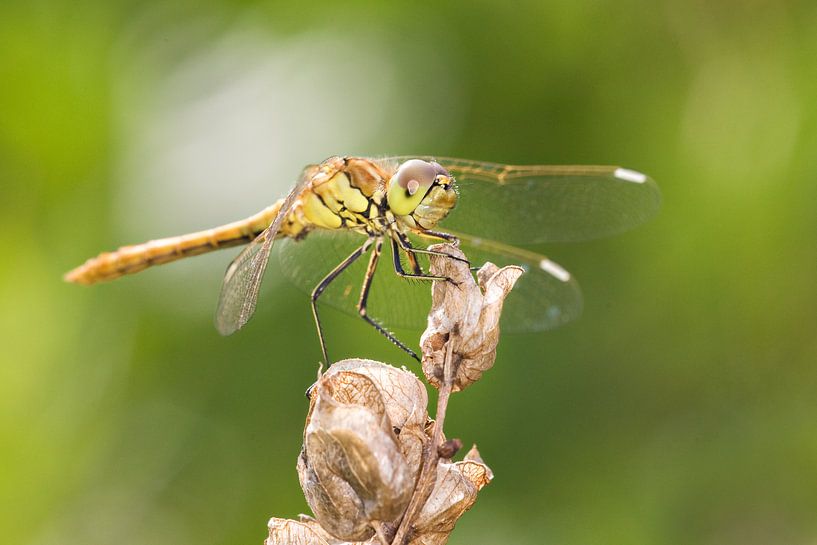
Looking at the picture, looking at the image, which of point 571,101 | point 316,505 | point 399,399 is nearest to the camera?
point 316,505

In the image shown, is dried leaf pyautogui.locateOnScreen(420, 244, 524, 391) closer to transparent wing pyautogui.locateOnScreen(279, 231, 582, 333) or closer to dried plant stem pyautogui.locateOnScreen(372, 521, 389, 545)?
dried plant stem pyautogui.locateOnScreen(372, 521, 389, 545)

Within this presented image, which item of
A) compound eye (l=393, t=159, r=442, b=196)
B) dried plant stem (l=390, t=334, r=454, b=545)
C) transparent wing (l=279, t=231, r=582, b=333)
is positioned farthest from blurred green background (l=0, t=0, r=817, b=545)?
dried plant stem (l=390, t=334, r=454, b=545)

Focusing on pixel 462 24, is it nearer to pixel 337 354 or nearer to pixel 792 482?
pixel 337 354

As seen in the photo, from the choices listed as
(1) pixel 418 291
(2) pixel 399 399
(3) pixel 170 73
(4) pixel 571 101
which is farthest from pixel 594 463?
(3) pixel 170 73

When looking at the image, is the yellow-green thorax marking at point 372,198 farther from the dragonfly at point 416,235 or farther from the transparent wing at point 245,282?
the transparent wing at point 245,282

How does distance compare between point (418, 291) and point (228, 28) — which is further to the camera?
point (228, 28)

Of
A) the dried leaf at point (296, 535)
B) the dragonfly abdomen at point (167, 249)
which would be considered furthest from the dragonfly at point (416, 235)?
the dried leaf at point (296, 535)

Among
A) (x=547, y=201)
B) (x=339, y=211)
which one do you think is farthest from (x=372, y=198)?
(x=547, y=201)
